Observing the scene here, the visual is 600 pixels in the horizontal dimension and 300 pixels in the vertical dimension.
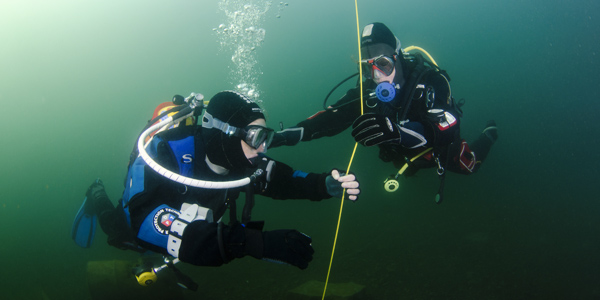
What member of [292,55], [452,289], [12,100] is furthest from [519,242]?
[12,100]

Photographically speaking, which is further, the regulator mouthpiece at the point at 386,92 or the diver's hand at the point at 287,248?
the regulator mouthpiece at the point at 386,92

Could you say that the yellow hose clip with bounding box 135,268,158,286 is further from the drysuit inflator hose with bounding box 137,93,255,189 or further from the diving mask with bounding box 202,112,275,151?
the diving mask with bounding box 202,112,275,151

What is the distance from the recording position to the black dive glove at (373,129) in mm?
2990

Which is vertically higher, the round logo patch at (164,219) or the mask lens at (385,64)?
the mask lens at (385,64)

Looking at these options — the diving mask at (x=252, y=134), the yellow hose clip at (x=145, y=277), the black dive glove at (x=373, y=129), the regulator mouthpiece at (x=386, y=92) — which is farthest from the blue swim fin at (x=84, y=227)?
the regulator mouthpiece at (x=386, y=92)

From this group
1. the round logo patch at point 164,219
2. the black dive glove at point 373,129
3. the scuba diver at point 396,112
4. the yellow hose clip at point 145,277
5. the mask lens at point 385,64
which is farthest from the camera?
the mask lens at point 385,64

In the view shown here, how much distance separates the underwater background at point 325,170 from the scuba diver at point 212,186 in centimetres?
274

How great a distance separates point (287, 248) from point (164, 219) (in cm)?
87

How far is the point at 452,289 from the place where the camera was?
195 inches

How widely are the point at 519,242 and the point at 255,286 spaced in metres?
6.46

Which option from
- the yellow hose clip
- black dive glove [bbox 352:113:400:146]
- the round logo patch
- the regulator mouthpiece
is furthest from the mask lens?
the yellow hose clip

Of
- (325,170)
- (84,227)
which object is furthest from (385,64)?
(325,170)

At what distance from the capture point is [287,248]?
180 centimetres

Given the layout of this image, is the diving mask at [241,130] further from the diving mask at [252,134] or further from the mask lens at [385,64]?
the mask lens at [385,64]
